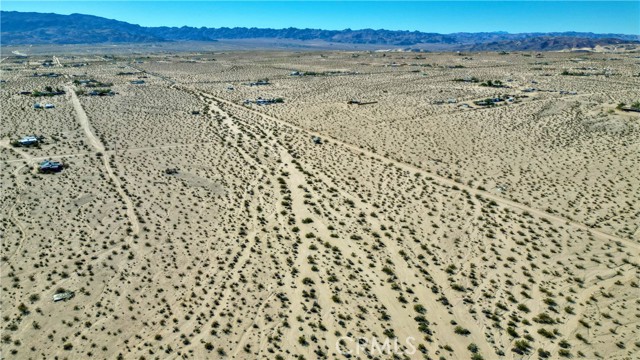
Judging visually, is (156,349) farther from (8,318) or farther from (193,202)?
(193,202)

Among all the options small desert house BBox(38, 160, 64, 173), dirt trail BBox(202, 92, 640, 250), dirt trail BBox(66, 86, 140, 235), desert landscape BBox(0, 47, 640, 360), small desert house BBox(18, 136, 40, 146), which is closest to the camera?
desert landscape BBox(0, 47, 640, 360)

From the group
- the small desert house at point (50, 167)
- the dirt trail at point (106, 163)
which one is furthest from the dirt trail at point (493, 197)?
the small desert house at point (50, 167)

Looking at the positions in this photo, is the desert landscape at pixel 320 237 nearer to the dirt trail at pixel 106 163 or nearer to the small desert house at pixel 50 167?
the small desert house at pixel 50 167

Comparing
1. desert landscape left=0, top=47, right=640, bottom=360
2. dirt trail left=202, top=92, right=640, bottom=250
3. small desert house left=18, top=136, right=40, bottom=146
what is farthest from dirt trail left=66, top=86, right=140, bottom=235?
dirt trail left=202, top=92, right=640, bottom=250

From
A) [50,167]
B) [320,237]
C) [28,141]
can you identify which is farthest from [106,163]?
[320,237]

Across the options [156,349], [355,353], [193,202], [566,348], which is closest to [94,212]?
[193,202]

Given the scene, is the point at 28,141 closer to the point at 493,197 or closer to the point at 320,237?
the point at 320,237

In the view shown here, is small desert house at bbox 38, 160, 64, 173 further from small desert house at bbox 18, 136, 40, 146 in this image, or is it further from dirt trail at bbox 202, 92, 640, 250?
dirt trail at bbox 202, 92, 640, 250

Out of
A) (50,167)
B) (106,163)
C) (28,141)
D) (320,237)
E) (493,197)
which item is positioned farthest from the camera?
(28,141)
